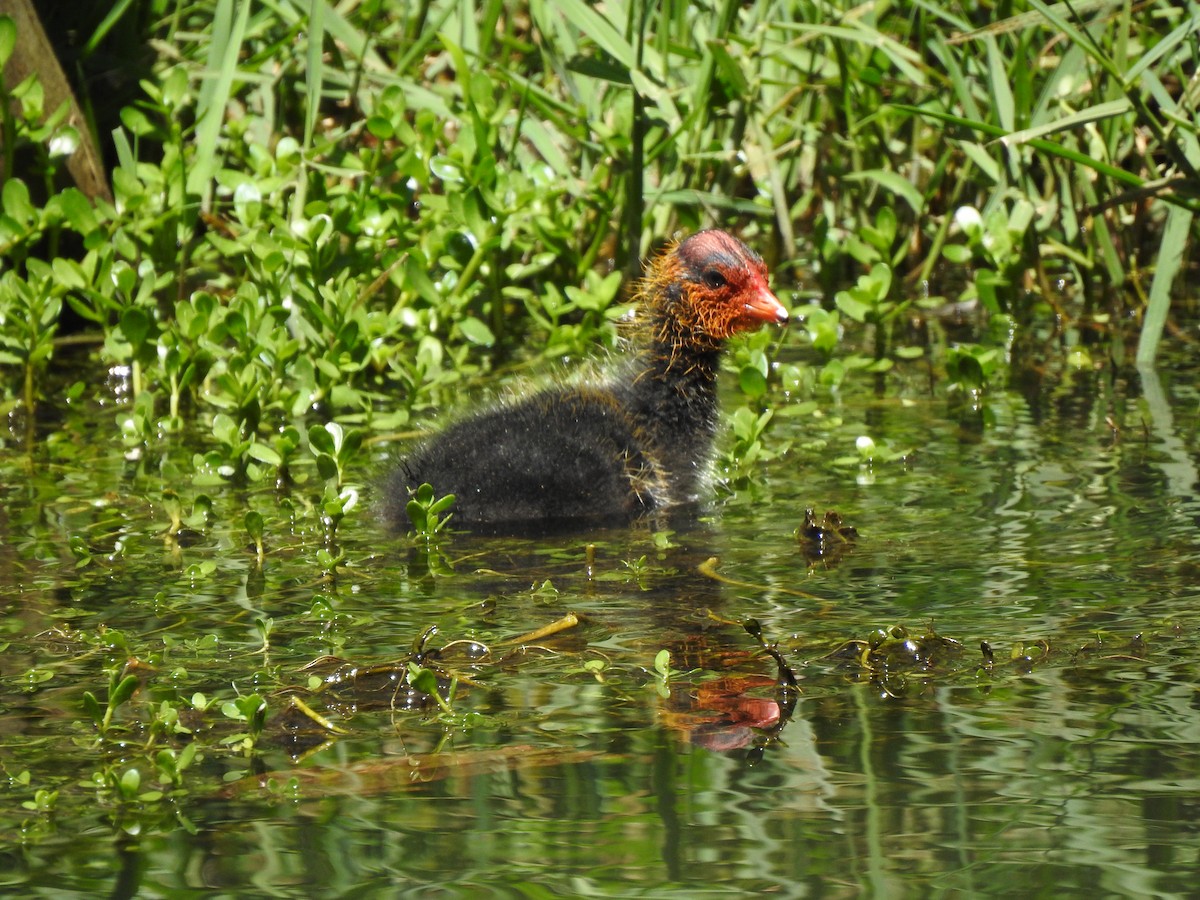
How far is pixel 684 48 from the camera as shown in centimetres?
686

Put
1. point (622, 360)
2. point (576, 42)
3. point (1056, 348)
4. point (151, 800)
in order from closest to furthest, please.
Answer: point (151, 800), point (622, 360), point (1056, 348), point (576, 42)


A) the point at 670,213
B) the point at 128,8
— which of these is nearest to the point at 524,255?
the point at 670,213

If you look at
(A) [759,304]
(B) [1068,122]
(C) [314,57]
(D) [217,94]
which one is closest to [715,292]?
(A) [759,304]

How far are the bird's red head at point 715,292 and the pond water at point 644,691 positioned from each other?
45cm

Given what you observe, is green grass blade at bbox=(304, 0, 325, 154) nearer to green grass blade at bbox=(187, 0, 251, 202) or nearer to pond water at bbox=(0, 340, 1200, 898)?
green grass blade at bbox=(187, 0, 251, 202)

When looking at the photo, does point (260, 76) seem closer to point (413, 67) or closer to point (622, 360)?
point (413, 67)

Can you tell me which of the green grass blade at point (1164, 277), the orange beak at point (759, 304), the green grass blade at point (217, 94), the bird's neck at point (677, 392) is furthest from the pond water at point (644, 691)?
the green grass blade at point (217, 94)

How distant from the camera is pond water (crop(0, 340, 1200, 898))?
266 cm

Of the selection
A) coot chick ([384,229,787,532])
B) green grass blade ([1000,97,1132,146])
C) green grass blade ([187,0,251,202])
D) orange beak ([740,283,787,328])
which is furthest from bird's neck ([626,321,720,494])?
green grass blade ([187,0,251,202])

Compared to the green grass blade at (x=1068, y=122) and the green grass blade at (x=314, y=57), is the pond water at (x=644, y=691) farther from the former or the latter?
the green grass blade at (x=314, y=57)

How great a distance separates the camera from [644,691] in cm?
340

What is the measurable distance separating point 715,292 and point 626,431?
0.48 meters

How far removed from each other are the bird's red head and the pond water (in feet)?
1.48

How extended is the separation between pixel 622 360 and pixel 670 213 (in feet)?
5.63
